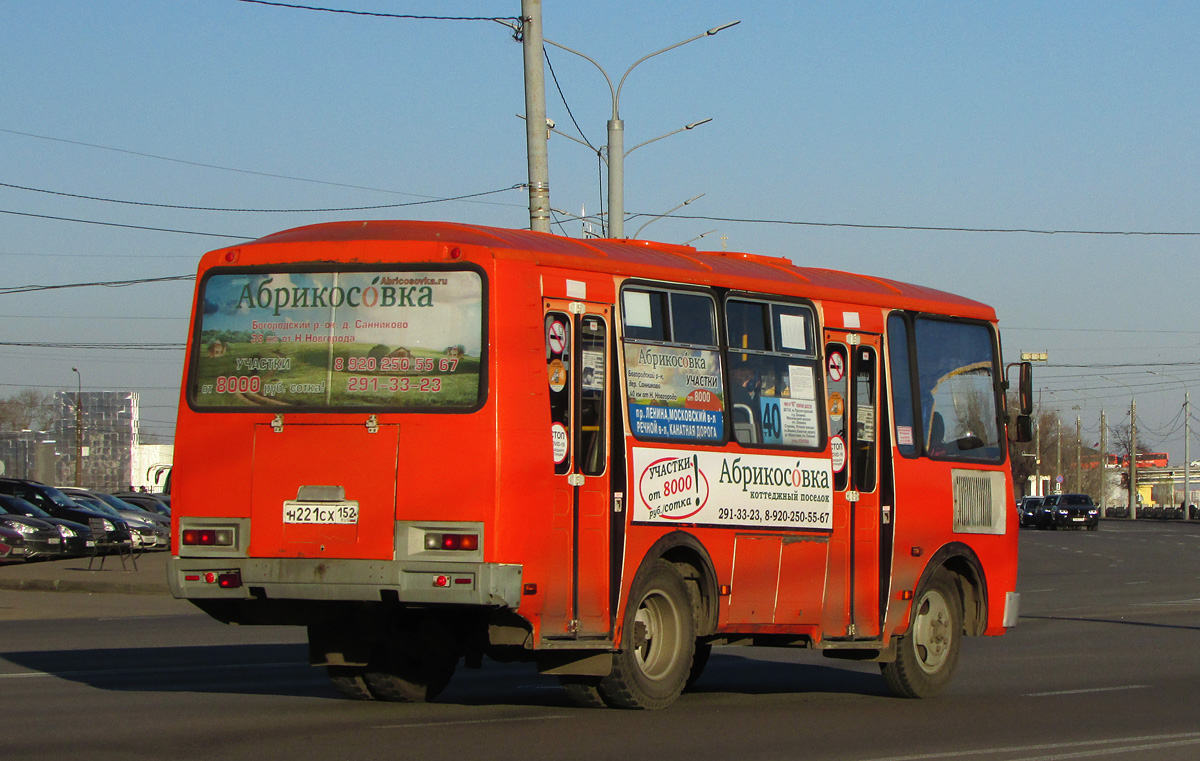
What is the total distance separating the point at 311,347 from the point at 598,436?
71.3 inches

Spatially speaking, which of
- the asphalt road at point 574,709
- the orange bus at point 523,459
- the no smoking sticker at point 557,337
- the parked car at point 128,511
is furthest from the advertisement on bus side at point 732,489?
the parked car at point 128,511

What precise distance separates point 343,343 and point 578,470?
1.59 m

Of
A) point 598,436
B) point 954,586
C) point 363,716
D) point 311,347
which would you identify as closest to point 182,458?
point 311,347

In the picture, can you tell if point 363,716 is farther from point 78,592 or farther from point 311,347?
point 78,592

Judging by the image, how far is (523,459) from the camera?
9.08m


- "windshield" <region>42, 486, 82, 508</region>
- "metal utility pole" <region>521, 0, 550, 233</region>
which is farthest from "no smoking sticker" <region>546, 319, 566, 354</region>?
"windshield" <region>42, 486, 82, 508</region>

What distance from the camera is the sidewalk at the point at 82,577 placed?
83.9 feet

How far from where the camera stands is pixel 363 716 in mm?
9711

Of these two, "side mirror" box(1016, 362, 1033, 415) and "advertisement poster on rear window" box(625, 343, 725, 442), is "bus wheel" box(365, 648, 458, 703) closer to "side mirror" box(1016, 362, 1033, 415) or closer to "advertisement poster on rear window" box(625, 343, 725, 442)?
"advertisement poster on rear window" box(625, 343, 725, 442)

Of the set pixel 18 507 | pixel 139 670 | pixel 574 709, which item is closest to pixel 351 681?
pixel 574 709

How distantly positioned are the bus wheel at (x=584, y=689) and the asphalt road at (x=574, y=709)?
0.35 ft

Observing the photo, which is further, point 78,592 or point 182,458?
point 78,592

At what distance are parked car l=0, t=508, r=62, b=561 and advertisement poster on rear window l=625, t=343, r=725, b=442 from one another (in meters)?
25.1

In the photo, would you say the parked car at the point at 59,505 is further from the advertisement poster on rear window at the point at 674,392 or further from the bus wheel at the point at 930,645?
the advertisement poster on rear window at the point at 674,392
